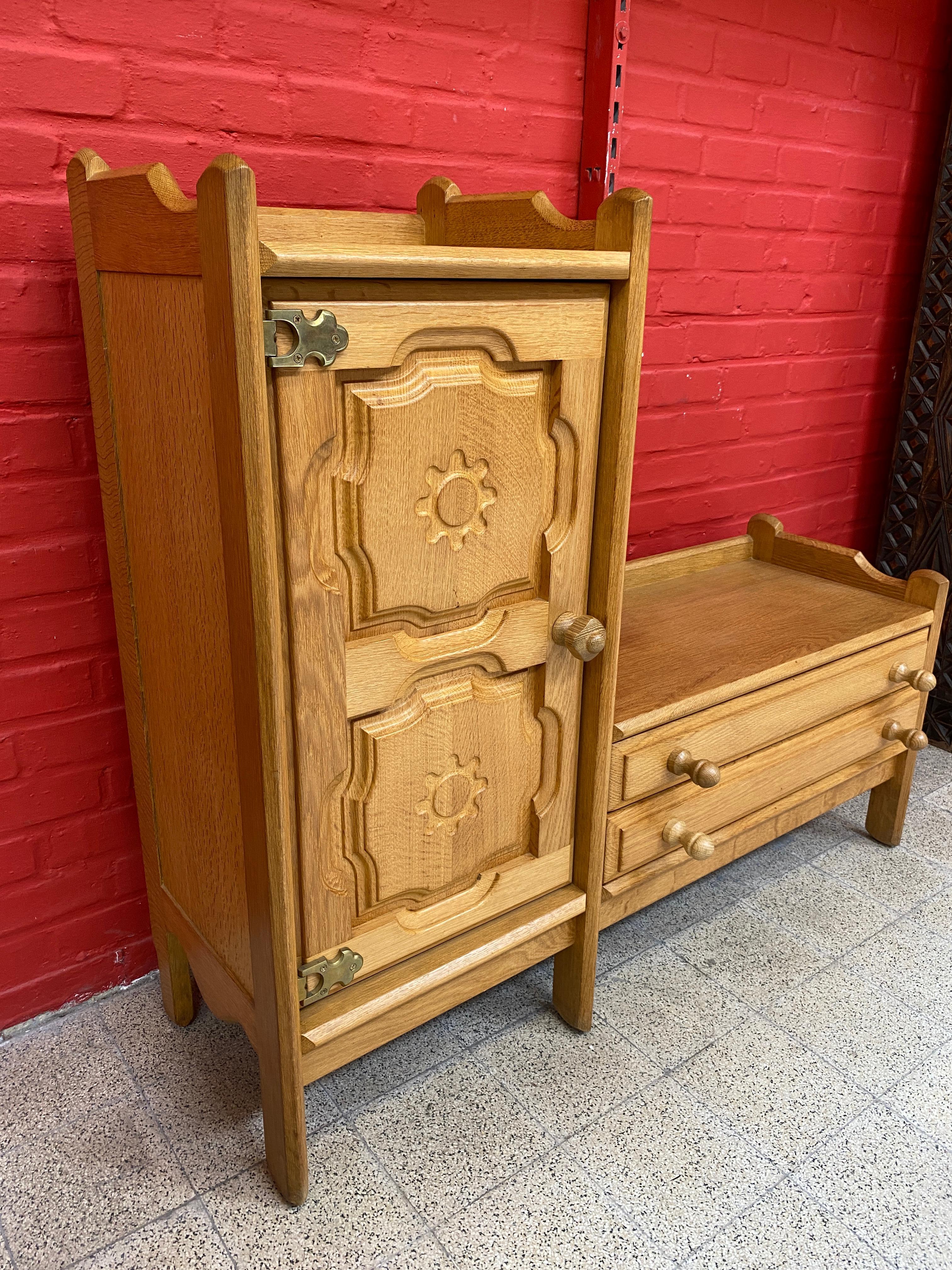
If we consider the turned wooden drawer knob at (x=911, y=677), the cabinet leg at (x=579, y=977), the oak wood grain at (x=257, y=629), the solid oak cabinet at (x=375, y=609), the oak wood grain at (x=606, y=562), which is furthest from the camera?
the turned wooden drawer knob at (x=911, y=677)

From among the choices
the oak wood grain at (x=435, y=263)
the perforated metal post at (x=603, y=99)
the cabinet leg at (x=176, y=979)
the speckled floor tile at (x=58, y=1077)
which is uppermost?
the perforated metal post at (x=603, y=99)

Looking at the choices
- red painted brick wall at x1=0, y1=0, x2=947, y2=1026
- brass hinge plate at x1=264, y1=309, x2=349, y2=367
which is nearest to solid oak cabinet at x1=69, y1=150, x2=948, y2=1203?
brass hinge plate at x1=264, y1=309, x2=349, y2=367

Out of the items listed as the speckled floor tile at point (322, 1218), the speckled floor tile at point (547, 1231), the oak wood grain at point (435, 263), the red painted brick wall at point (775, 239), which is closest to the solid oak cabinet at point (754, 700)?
the red painted brick wall at point (775, 239)

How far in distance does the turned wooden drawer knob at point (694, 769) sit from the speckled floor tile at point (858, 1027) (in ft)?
1.50

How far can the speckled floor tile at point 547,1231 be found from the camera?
48.3 inches

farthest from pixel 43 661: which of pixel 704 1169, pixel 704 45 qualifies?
pixel 704 45

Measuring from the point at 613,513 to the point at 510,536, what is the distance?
0.55ft

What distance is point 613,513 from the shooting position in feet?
4.21

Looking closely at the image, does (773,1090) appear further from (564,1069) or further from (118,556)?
(118,556)

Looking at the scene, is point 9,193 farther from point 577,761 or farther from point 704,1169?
point 704,1169

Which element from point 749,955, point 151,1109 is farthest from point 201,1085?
point 749,955

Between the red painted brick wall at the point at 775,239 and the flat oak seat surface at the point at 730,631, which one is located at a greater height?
the red painted brick wall at the point at 775,239

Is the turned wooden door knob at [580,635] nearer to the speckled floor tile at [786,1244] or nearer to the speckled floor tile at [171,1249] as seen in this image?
the speckled floor tile at [786,1244]

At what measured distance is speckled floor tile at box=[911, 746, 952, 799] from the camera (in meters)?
2.41
